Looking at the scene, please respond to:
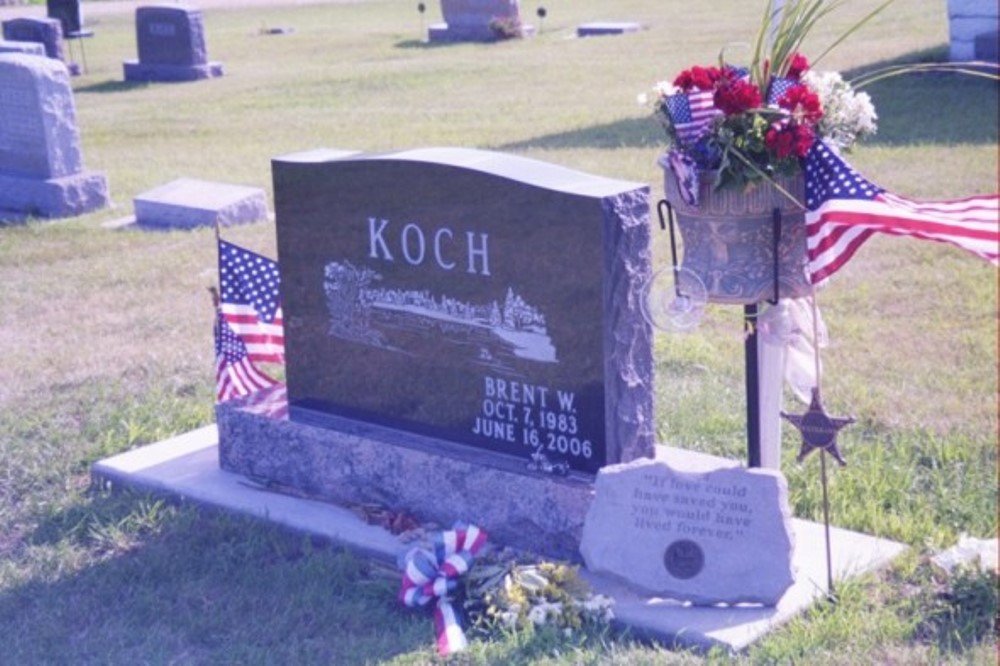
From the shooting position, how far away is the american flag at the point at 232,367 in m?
6.47

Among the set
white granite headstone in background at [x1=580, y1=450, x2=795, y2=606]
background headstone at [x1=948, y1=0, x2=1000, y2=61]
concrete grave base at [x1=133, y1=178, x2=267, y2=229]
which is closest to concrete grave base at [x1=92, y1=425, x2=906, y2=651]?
white granite headstone in background at [x1=580, y1=450, x2=795, y2=606]

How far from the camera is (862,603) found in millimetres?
4820

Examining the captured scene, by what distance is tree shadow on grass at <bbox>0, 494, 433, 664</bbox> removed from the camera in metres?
4.77

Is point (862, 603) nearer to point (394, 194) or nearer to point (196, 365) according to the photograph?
point (394, 194)

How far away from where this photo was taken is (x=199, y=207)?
1167 cm

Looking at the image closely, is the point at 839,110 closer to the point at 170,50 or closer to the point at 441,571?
the point at 441,571

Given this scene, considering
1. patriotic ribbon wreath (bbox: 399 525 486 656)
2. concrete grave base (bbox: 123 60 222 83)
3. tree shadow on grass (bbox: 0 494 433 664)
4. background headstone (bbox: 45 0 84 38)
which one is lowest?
tree shadow on grass (bbox: 0 494 433 664)

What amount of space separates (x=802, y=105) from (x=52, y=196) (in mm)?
9123

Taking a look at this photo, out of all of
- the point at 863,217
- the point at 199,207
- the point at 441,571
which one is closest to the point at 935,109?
the point at 199,207

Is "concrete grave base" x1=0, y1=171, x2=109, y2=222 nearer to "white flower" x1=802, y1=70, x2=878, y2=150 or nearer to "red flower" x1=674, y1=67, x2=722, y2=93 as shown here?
"red flower" x1=674, y1=67, x2=722, y2=93

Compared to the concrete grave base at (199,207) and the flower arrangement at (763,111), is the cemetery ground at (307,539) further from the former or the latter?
the flower arrangement at (763,111)

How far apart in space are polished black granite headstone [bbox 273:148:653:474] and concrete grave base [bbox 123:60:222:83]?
58.7 ft

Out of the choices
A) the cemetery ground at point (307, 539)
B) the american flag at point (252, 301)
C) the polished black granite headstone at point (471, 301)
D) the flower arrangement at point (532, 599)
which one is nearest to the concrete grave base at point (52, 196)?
the cemetery ground at point (307, 539)

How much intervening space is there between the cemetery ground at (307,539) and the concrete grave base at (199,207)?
32 centimetres
